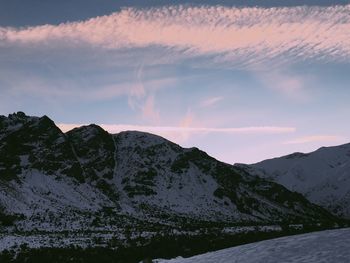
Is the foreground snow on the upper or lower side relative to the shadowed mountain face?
lower

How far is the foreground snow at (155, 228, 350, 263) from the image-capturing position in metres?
14.7

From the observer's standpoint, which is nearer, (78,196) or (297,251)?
Answer: (297,251)

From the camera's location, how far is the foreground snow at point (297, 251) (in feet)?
48.1

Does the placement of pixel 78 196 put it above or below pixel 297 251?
above

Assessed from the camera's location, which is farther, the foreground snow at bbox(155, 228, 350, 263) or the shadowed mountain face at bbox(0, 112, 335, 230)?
the shadowed mountain face at bbox(0, 112, 335, 230)

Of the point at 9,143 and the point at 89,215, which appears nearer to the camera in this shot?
the point at 89,215

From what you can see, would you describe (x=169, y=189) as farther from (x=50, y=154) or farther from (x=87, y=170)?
(x=50, y=154)

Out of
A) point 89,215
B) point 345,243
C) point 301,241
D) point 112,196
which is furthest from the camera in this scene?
point 112,196

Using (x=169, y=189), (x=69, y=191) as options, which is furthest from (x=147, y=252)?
(x=169, y=189)

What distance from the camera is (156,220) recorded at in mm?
145000

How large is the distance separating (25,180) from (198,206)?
65.2 metres

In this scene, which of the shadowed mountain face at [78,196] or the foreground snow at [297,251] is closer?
the foreground snow at [297,251]

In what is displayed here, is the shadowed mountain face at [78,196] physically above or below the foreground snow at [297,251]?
above

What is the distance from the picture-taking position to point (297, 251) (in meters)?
15.6
